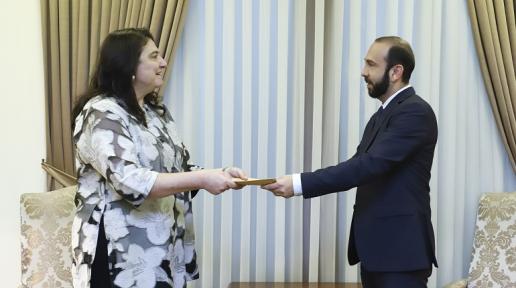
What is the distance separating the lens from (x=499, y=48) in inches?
104

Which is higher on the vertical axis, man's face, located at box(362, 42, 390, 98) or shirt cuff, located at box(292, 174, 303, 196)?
man's face, located at box(362, 42, 390, 98)

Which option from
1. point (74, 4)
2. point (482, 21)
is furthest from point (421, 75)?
point (74, 4)

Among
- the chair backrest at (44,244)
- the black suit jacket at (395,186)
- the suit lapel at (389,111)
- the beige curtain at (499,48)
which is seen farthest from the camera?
the beige curtain at (499,48)

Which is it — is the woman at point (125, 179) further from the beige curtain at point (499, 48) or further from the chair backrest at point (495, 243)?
the beige curtain at point (499, 48)

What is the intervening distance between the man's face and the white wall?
5.96ft

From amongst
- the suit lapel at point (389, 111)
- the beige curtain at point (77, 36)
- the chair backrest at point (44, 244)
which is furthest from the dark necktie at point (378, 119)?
the chair backrest at point (44, 244)

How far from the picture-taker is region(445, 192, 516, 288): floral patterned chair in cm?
248

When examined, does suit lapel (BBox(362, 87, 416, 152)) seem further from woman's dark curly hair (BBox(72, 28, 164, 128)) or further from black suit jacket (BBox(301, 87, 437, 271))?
woman's dark curly hair (BBox(72, 28, 164, 128))

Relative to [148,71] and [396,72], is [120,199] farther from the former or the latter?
[396,72]

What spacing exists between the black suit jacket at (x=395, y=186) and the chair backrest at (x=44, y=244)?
121 cm

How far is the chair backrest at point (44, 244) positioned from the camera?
2.34m

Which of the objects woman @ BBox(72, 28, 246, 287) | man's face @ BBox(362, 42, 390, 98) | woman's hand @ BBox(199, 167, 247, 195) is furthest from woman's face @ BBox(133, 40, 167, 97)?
man's face @ BBox(362, 42, 390, 98)

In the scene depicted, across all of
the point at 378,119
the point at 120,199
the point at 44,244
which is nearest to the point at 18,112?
the point at 44,244

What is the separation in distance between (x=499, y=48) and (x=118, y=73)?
1.96 metres
